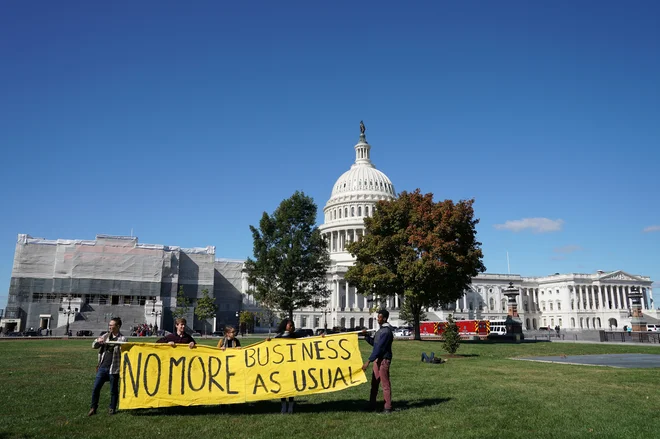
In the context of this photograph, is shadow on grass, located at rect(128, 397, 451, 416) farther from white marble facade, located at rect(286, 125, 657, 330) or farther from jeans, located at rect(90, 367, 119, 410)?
white marble facade, located at rect(286, 125, 657, 330)

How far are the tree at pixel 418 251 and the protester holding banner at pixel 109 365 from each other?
34.6 meters

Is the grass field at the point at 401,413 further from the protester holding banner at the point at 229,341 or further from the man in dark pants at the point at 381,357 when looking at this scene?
the protester holding banner at the point at 229,341

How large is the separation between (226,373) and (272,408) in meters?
1.43

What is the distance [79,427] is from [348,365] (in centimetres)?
571

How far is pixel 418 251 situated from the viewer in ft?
153

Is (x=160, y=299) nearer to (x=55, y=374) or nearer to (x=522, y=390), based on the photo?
(x=55, y=374)

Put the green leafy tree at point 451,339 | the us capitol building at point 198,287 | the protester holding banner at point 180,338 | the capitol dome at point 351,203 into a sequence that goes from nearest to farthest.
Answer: the protester holding banner at point 180,338, the green leafy tree at point 451,339, the us capitol building at point 198,287, the capitol dome at point 351,203

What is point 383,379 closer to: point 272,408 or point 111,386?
point 272,408

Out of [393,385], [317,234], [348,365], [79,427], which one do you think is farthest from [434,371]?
[317,234]

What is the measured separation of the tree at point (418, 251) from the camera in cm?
4431

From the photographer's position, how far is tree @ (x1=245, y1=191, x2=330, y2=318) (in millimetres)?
49500

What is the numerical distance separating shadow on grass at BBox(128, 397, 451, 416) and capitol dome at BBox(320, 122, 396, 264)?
103 m

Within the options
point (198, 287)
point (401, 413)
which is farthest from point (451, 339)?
point (198, 287)

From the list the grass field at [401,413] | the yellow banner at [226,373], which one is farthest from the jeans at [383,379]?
the yellow banner at [226,373]
